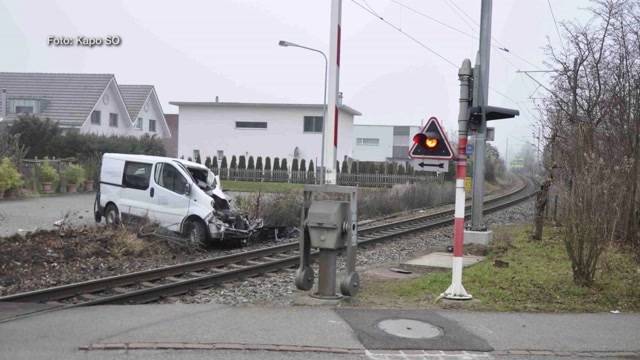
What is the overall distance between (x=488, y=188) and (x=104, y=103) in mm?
33055

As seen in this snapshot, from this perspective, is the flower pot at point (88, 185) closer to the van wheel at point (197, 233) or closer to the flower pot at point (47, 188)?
the flower pot at point (47, 188)

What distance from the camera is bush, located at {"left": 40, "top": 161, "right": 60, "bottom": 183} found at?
30047 mm

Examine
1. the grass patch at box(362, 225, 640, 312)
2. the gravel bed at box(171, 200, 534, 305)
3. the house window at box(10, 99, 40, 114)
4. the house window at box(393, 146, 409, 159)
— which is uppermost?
the house window at box(10, 99, 40, 114)

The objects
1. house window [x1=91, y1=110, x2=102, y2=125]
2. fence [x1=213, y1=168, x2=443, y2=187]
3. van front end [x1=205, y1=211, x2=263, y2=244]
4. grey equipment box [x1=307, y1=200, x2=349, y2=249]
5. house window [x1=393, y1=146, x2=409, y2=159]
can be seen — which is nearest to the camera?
grey equipment box [x1=307, y1=200, x2=349, y2=249]

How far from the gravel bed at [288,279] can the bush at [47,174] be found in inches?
733

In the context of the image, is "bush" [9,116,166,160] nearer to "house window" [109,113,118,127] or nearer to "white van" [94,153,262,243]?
"house window" [109,113,118,127]

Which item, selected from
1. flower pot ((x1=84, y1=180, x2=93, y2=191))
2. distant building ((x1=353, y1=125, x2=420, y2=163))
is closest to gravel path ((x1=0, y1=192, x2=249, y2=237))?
flower pot ((x1=84, y1=180, x2=93, y2=191))

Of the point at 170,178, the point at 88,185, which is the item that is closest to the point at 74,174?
the point at 88,185

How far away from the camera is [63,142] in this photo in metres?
40.9

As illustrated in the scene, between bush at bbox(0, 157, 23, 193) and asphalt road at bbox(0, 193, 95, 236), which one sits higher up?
bush at bbox(0, 157, 23, 193)

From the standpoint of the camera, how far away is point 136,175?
1633 cm

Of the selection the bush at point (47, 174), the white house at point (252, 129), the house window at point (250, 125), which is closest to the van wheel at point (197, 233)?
the bush at point (47, 174)

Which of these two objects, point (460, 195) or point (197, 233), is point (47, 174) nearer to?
point (197, 233)

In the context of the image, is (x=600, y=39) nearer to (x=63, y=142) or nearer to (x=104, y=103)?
(x=63, y=142)
